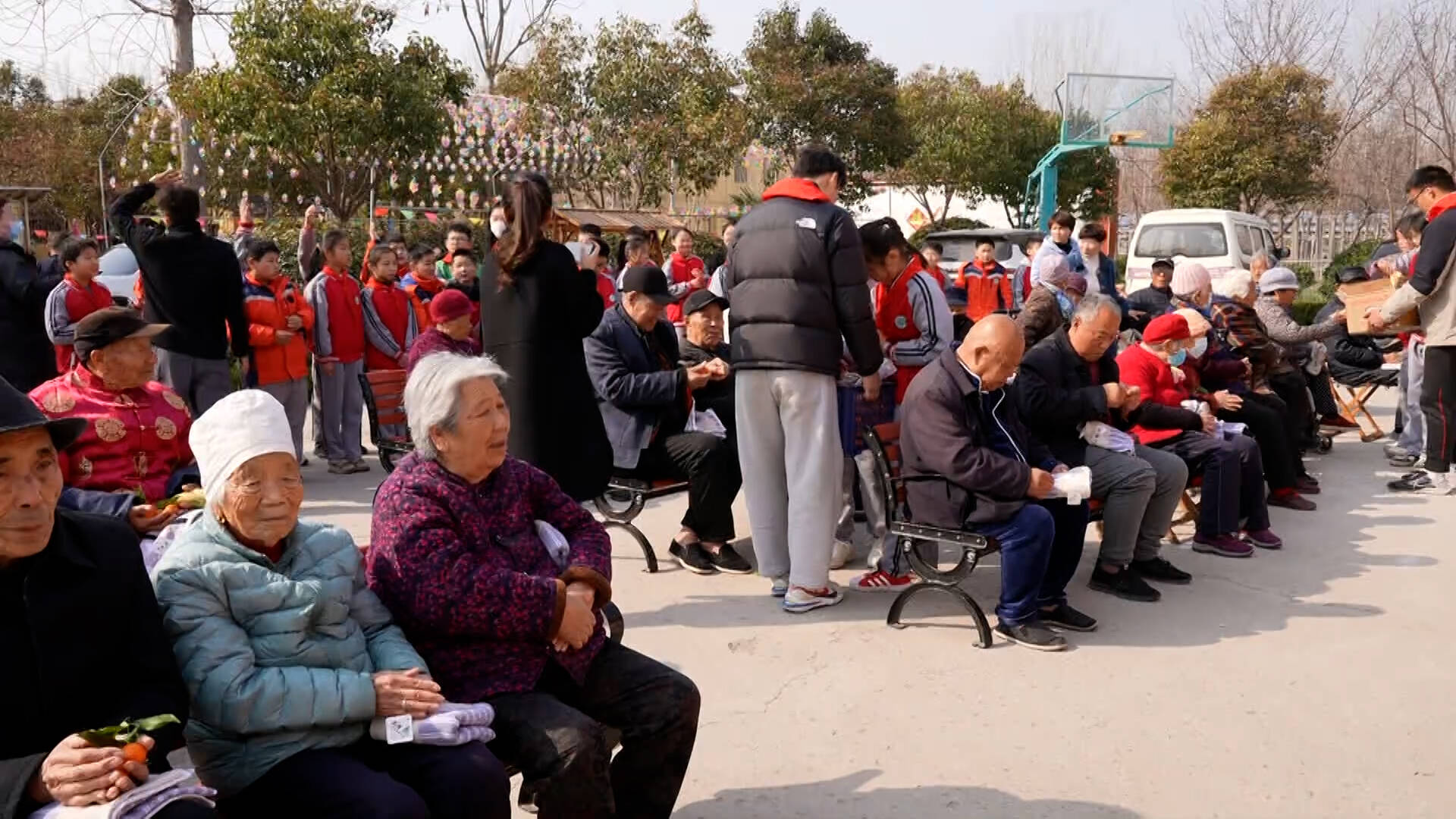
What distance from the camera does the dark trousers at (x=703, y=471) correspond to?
576 cm

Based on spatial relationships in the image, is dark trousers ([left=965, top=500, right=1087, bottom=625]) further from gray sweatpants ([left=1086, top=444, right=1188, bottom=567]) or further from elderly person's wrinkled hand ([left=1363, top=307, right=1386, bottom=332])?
elderly person's wrinkled hand ([left=1363, top=307, right=1386, bottom=332])

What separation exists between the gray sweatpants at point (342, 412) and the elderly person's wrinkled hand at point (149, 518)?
15.9ft

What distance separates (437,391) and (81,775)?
1.22 m

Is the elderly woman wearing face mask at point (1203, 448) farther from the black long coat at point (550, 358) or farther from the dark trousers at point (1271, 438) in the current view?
the black long coat at point (550, 358)

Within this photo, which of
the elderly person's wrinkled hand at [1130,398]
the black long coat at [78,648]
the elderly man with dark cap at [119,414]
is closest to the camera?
the black long coat at [78,648]

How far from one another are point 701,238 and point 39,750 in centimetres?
2712

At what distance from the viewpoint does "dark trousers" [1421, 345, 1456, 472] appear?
24.5 ft

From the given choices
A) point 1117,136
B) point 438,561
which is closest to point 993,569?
point 438,561

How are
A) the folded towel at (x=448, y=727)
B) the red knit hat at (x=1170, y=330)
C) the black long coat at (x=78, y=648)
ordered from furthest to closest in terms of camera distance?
the red knit hat at (x=1170, y=330)
the folded towel at (x=448, y=727)
the black long coat at (x=78, y=648)

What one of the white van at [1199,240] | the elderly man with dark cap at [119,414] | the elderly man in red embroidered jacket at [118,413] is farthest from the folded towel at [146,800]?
the white van at [1199,240]

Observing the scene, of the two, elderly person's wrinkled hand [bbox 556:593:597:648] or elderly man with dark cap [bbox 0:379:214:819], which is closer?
elderly man with dark cap [bbox 0:379:214:819]

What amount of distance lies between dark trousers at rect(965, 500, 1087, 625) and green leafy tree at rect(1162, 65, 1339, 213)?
2271cm

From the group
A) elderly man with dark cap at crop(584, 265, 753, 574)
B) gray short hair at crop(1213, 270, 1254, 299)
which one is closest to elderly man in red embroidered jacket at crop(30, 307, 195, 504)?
elderly man with dark cap at crop(584, 265, 753, 574)

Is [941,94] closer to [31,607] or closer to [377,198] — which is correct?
[377,198]
